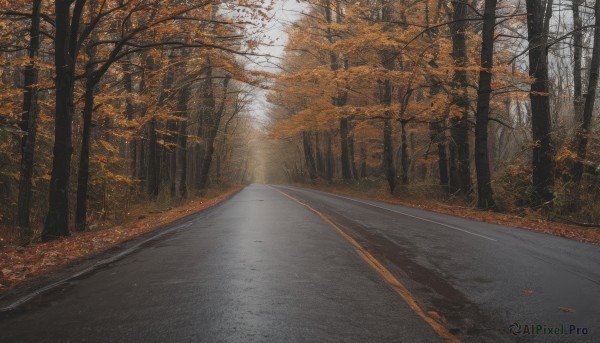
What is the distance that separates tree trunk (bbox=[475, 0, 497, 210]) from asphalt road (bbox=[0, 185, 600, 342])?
789 centimetres

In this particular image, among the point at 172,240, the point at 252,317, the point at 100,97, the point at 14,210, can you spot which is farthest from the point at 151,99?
the point at 252,317

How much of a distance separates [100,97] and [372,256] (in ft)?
34.0

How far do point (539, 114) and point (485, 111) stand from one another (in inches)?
74.7

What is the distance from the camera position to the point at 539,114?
16.1 m

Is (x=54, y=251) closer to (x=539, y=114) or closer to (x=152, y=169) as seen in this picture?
(x=152, y=169)

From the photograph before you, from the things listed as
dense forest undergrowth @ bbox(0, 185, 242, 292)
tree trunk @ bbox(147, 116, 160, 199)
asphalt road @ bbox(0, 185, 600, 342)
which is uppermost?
tree trunk @ bbox(147, 116, 160, 199)

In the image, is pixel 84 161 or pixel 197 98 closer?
pixel 84 161

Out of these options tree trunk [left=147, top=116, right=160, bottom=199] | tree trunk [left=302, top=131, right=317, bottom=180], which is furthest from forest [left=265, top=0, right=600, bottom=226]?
tree trunk [left=302, top=131, right=317, bottom=180]

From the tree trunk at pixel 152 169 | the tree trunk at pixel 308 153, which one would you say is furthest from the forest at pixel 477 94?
the tree trunk at pixel 308 153

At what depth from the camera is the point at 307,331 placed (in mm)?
3918

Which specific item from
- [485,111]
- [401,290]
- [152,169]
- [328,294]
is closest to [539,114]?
[485,111]

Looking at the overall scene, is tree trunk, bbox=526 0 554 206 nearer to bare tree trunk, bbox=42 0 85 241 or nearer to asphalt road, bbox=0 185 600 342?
asphalt road, bbox=0 185 600 342

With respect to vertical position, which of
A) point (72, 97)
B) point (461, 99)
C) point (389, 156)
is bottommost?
point (389, 156)

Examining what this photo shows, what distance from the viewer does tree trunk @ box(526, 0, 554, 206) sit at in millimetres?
15594
